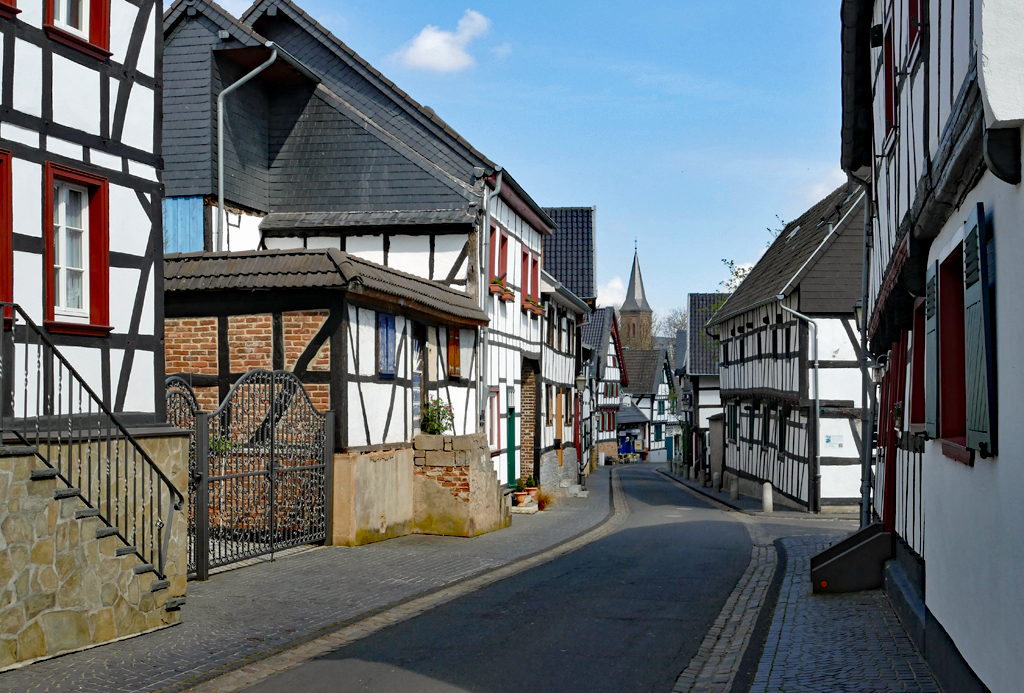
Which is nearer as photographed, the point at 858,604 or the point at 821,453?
the point at 858,604

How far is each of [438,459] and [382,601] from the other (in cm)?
643

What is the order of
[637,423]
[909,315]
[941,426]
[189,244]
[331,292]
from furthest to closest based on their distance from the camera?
[637,423]
[189,244]
[331,292]
[909,315]
[941,426]

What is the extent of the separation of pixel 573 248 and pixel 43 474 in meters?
32.9

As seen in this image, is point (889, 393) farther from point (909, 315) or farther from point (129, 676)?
point (129, 676)

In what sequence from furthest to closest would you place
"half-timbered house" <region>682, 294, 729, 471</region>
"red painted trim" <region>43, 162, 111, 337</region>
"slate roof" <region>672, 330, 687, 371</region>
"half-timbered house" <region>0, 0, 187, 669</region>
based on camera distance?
"slate roof" <region>672, 330, 687, 371</region> < "half-timbered house" <region>682, 294, 729, 471</region> < "red painted trim" <region>43, 162, 111, 337</region> < "half-timbered house" <region>0, 0, 187, 669</region>

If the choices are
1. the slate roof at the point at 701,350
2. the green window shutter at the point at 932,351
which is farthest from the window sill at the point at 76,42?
the slate roof at the point at 701,350

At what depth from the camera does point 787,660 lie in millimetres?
8070

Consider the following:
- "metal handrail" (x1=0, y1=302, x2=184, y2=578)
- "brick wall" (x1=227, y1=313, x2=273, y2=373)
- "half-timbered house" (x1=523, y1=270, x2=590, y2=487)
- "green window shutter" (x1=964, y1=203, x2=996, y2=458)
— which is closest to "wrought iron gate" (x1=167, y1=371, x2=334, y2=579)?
"brick wall" (x1=227, y1=313, x2=273, y2=373)

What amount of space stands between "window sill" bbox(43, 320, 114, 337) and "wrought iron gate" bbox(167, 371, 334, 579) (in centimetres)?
274

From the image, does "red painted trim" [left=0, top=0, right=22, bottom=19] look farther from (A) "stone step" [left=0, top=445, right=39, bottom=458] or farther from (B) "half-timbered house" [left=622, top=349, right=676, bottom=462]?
(B) "half-timbered house" [left=622, top=349, right=676, bottom=462]

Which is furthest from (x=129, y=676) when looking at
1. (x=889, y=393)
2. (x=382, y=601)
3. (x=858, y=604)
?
(x=889, y=393)

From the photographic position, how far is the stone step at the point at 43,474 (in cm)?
773

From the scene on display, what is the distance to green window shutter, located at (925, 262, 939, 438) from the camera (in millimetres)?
6977

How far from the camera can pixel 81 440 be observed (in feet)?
28.2
